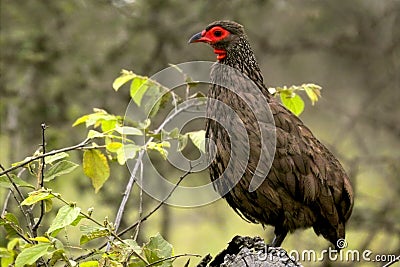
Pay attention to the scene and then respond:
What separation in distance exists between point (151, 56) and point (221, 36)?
298 cm

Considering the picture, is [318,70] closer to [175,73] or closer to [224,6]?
[224,6]

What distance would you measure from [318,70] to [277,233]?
5763mm

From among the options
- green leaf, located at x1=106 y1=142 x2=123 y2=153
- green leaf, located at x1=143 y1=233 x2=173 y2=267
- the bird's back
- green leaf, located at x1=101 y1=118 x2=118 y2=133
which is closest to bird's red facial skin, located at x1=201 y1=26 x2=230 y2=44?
the bird's back

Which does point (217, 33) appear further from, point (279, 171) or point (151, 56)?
point (151, 56)

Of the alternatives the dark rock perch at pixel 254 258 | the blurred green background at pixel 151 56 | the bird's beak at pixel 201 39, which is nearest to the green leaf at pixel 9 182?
the dark rock perch at pixel 254 258

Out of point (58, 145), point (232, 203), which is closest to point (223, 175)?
point (232, 203)

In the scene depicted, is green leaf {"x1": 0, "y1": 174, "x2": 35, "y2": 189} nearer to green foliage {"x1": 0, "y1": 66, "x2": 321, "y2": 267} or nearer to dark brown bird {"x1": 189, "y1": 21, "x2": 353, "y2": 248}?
green foliage {"x1": 0, "y1": 66, "x2": 321, "y2": 267}

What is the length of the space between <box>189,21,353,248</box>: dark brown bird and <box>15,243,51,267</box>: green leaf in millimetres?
1031

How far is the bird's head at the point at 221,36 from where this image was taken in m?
3.14

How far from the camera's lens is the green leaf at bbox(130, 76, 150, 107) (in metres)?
2.94

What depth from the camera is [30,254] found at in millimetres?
2016

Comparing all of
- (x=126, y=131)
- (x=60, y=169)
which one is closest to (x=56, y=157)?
(x=60, y=169)

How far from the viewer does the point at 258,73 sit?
3.19 metres

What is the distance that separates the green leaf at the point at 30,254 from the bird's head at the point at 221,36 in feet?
4.69
